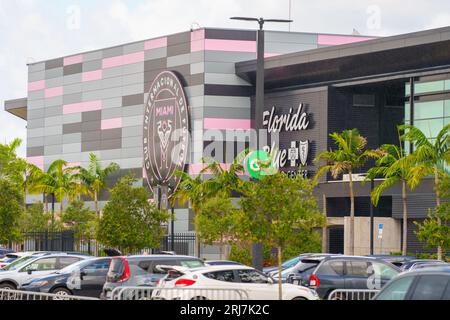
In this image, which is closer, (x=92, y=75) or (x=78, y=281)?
(x=78, y=281)

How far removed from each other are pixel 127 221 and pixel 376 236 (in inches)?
681

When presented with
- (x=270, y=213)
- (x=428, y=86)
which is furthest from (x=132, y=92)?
(x=270, y=213)

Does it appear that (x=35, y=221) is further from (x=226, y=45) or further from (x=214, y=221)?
(x=214, y=221)

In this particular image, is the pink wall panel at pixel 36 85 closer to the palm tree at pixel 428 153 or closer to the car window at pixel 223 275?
the palm tree at pixel 428 153

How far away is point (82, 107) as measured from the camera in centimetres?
7812

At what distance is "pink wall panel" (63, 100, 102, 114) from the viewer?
3017 inches

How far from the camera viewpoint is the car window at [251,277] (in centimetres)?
2378

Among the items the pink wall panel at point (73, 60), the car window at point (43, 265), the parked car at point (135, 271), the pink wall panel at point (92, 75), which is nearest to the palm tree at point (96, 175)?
the pink wall panel at point (92, 75)

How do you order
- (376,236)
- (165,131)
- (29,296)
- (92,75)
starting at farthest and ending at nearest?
(92,75), (165,131), (376,236), (29,296)

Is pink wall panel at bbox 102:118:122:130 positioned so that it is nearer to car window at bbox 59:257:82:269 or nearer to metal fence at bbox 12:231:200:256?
metal fence at bbox 12:231:200:256

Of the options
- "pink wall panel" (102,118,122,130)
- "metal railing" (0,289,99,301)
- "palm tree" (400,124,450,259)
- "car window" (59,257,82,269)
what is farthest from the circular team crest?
"metal railing" (0,289,99,301)

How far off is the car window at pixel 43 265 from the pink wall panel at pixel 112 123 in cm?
4187

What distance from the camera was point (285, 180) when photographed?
1051 inches

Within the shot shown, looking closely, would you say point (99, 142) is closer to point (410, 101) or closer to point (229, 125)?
point (229, 125)
